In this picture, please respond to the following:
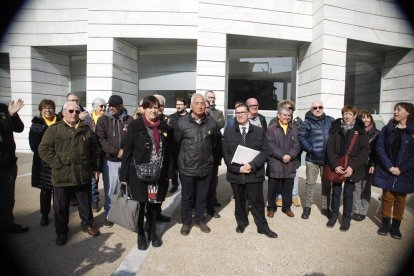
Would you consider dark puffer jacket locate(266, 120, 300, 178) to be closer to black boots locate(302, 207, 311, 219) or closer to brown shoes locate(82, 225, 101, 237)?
black boots locate(302, 207, 311, 219)

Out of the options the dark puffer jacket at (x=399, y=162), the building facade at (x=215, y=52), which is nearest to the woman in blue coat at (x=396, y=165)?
the dark puffer jacket at (x=399, y=162)

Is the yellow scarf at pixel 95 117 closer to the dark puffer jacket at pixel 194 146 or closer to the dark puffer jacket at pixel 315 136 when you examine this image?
the dark puffer jacket at pixel 194 146

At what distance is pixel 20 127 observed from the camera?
12.9 ft

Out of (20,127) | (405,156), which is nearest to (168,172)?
(20,127)

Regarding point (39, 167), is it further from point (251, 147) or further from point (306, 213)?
point (306, 213)

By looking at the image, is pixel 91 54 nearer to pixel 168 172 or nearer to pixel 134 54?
pixel 134 54

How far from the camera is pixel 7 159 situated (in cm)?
369

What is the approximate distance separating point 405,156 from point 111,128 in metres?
4.57

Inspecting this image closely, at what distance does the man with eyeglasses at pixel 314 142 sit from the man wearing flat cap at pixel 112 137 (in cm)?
317

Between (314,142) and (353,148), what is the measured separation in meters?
0.67

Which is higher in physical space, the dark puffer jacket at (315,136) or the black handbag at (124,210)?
the dark puffer jacket at (315,136)

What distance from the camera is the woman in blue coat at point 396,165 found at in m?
3.96

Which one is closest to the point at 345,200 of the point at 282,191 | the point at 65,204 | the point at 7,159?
the point at 282,191

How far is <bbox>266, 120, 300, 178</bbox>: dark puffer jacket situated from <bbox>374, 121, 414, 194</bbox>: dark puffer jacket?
1.31m
